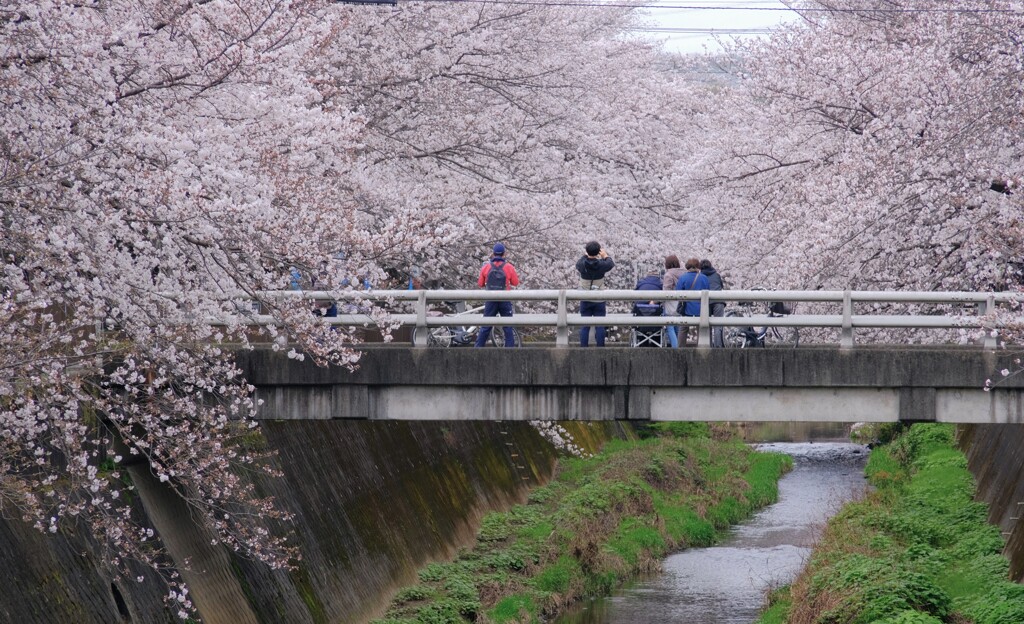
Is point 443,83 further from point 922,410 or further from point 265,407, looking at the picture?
point 922,410

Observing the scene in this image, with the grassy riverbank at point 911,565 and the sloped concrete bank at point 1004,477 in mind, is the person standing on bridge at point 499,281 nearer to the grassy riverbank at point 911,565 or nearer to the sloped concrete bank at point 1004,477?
the grassy riverbank at point 911,565

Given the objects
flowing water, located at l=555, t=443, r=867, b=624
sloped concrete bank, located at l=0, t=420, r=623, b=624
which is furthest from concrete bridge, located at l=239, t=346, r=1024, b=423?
flowing water, located at l=555, t=443, r=867, b=624

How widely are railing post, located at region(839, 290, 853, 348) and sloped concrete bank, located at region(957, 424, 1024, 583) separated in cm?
562

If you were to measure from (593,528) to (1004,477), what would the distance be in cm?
772

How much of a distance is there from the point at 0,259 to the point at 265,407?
461 centimetres

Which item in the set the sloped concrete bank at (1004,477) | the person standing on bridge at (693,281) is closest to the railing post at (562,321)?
the person standing on bridge at (693,281)

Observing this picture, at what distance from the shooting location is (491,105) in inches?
956

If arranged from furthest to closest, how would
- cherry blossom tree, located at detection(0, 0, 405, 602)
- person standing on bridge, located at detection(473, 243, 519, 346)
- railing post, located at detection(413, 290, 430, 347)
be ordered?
person standing on bridge, located at detection(473, 243, 519, 346) → railing post, located at detection(413, 290, 430, 347) → cherry blossom tree, located at detection(0, 0, 405, 602)

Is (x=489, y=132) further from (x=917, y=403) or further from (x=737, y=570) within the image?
(x=917, y=403)

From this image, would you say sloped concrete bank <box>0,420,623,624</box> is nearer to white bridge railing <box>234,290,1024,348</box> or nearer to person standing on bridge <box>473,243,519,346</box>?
white bridge railing <box>234,290,1024,348</box>

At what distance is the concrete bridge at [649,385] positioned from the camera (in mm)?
14391

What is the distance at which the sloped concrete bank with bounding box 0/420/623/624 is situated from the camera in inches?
482

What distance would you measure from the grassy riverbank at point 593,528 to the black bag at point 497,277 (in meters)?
4.98

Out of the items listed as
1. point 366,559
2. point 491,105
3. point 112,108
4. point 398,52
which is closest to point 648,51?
point 491,105
